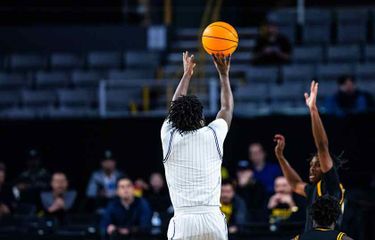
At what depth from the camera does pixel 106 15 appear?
893 inches

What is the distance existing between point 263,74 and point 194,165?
11286 mm

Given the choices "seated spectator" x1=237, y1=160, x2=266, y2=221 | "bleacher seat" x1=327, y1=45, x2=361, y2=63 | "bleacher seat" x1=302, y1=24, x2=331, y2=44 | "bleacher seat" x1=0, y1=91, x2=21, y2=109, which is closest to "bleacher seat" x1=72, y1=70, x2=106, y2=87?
"bleacher seat" x1=0, y1=91, x2=21, y2=109

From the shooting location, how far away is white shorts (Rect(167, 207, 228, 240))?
8.23 meters

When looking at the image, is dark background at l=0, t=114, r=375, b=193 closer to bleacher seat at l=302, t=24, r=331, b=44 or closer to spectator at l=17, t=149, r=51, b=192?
spectator at l=17, t=149, r=51, b=192

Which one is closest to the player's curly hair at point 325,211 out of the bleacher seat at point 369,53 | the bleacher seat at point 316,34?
the bleacher seat at point 369,53

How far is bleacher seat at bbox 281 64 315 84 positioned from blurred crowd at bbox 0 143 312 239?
278cm

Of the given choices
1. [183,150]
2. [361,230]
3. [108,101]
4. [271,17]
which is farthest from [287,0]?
[183,150]

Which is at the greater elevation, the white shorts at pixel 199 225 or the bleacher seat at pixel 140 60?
the bleacher seat at pixel 140 60

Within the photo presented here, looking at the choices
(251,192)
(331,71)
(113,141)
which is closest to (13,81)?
(113,141)

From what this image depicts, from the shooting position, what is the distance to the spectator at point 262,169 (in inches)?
627

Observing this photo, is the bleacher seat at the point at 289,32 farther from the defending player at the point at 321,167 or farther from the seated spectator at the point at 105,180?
the defending player at the point at 321,167

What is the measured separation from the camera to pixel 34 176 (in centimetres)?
1670

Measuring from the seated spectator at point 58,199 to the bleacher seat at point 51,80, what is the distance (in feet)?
15.3

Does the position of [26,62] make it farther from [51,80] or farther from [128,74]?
[128,74]
